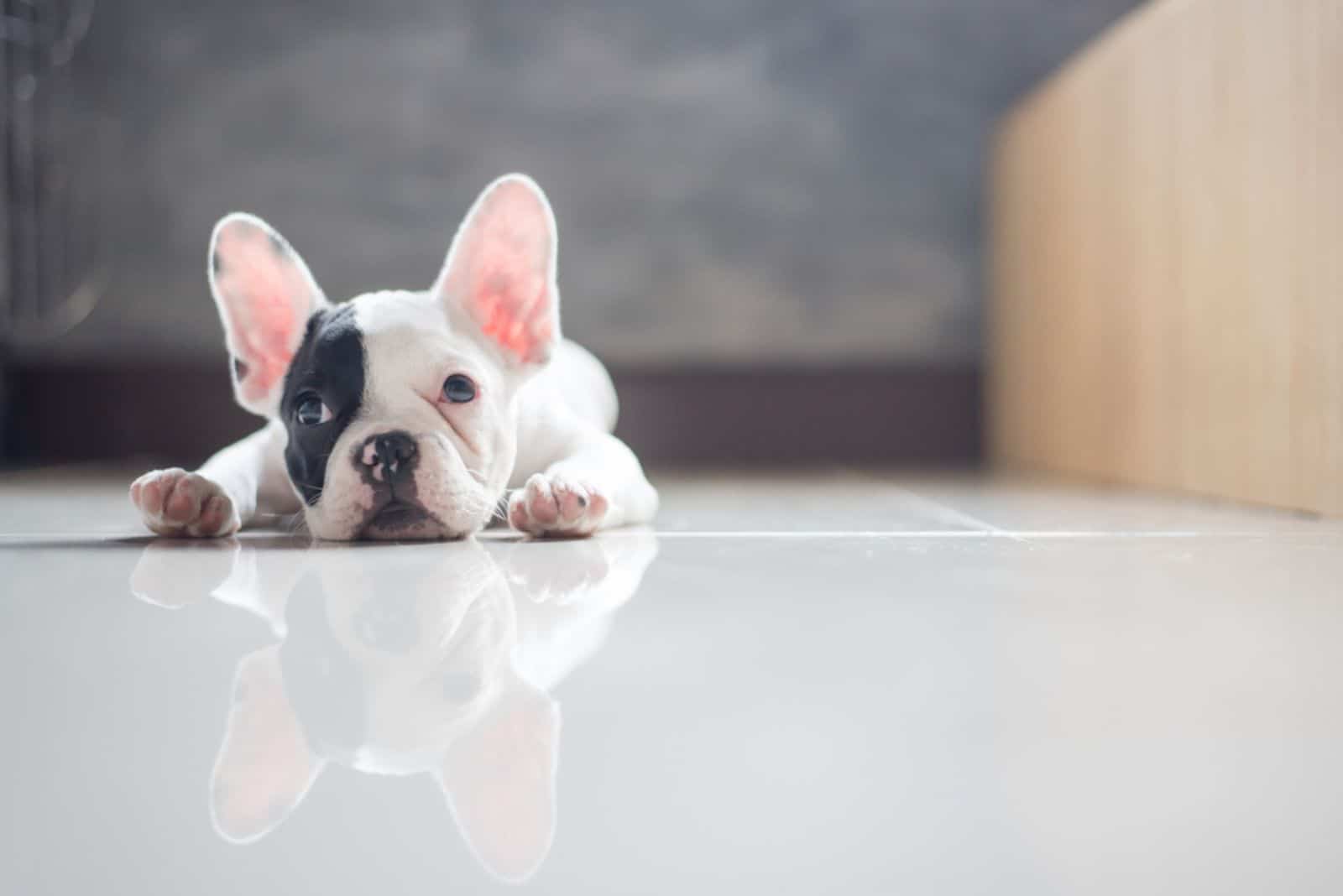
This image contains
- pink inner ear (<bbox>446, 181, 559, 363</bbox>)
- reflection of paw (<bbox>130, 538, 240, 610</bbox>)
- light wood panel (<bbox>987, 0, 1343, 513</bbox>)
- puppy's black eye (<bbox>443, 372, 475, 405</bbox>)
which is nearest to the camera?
reflection of paw (<bbox>130, 538, 240, 610</bbox>)

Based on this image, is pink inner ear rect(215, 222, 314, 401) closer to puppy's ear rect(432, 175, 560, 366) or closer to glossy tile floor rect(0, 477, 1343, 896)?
puppy's ear rect(432, 175, 560, 366)

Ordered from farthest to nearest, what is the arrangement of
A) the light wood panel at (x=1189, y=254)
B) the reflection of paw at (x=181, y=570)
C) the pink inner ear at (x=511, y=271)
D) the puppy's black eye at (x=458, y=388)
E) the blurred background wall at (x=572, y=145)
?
the blurred background wall at (x=572, y=145), the light wood panel at (x=1189, y=254), the pink inner ear at (x=511, y=271), the puppy's black eye at (x=458, y=388), the reflection of paw at (x=181, y=570)

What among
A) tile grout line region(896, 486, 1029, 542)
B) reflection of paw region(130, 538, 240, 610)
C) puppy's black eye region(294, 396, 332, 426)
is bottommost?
tile grout line region(896, 486, 1029, 542)

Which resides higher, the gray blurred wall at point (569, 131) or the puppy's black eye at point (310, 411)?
the gray blurred wall at point (569, 131)

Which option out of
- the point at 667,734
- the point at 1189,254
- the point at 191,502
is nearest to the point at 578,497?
the point at 191,502

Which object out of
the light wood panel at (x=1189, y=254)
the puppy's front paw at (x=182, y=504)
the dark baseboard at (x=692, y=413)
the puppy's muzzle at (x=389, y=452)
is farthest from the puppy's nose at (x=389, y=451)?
the dark baseboard at (x=692, y=413)

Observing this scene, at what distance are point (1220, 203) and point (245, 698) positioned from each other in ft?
5.73

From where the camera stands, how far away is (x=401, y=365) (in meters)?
1.30

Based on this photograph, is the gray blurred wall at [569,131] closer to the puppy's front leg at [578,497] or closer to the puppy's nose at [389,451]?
the puppy's front leg at [578,497]

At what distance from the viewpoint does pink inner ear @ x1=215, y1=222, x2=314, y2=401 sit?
4.59 ft

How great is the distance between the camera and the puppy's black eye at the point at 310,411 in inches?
51.4

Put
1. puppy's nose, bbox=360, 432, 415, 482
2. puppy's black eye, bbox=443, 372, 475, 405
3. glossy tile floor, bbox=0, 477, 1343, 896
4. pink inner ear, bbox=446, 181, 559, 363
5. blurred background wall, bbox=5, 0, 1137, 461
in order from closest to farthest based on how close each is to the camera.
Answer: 1. glossy tile floor, bbox=0, 477, 1343, 896
2. puppy's nose, bbox=360, 432, 415, 482
3. puppy's black eye, bbox=443, 372, 475, 405
4. pink inner ear, bbox=446, 181, 559, 363
5. blurred background wall, bbox=5, 0, 1137, 461

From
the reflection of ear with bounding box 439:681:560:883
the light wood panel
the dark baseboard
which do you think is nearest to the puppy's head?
the reflection of ear with bounding box 439:681:560:883

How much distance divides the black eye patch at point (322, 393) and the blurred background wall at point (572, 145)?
204 cm
